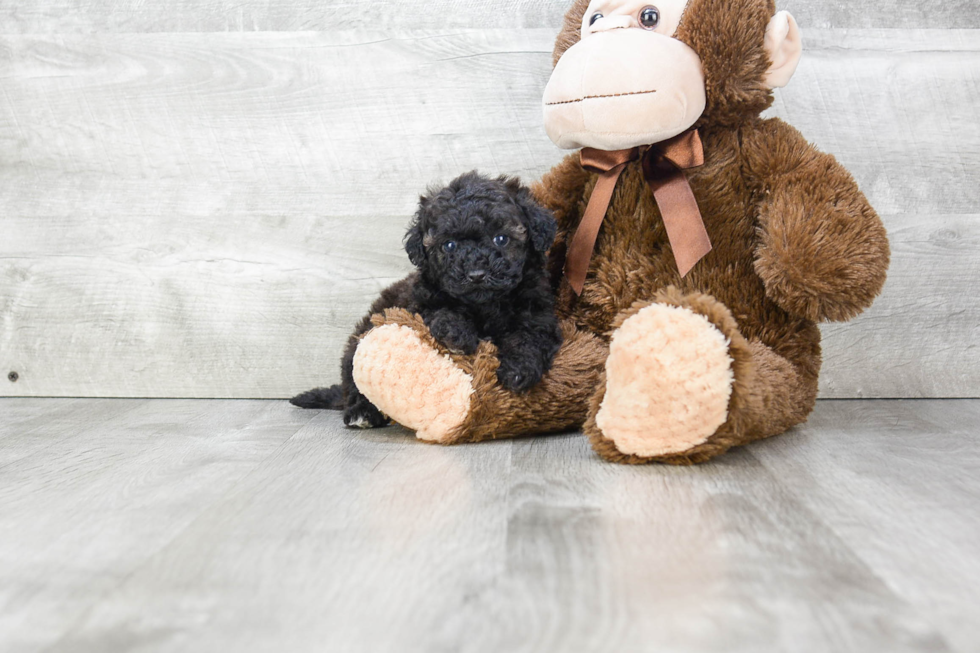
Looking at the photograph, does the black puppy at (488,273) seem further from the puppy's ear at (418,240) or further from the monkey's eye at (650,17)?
the monkey's eye at (650,17)

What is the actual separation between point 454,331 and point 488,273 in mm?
108

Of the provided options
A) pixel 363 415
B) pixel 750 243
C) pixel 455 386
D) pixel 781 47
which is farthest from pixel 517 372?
pixel 781 47

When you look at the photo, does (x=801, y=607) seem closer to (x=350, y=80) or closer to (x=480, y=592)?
(x=480, y=592)

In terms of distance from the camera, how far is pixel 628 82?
1.17m

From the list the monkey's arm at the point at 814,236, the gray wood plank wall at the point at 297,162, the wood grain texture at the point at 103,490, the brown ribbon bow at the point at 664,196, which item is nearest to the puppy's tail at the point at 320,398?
the wood grain texture at the point at 103,490

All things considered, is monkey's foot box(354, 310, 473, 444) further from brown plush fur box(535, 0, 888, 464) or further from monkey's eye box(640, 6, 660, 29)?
Result: monkey's eye box(640, 6, 660, 29)

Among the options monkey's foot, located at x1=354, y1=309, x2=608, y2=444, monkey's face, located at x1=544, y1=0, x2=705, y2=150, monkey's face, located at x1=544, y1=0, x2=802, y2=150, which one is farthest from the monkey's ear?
monkey's foot, located at x1=354, y1=309, x2=608, y2=444

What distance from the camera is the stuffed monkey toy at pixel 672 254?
1.05m

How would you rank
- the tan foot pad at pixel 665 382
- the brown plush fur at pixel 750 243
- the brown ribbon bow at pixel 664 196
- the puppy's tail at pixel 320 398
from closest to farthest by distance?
1. the tan foot pad at pixel 665 382
2. the brown plush fur at pixel 750 243
3. the brown ribbon bow at pixel 664 196
4. the puppy's tail at pixel 320 398

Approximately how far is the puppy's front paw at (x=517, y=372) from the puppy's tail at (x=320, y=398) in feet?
1.51

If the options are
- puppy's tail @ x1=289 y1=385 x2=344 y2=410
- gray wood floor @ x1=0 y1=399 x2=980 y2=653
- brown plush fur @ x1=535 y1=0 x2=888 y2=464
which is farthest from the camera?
puppy's tail @ x1=289 y1=385 x2=344 y2=410

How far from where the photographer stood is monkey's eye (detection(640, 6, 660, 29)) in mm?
1227

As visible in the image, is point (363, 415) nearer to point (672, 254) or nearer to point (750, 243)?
point (672, 254)

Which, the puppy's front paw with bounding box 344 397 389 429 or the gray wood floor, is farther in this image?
the puppy's front paw with bounding box 344 397 389 429
